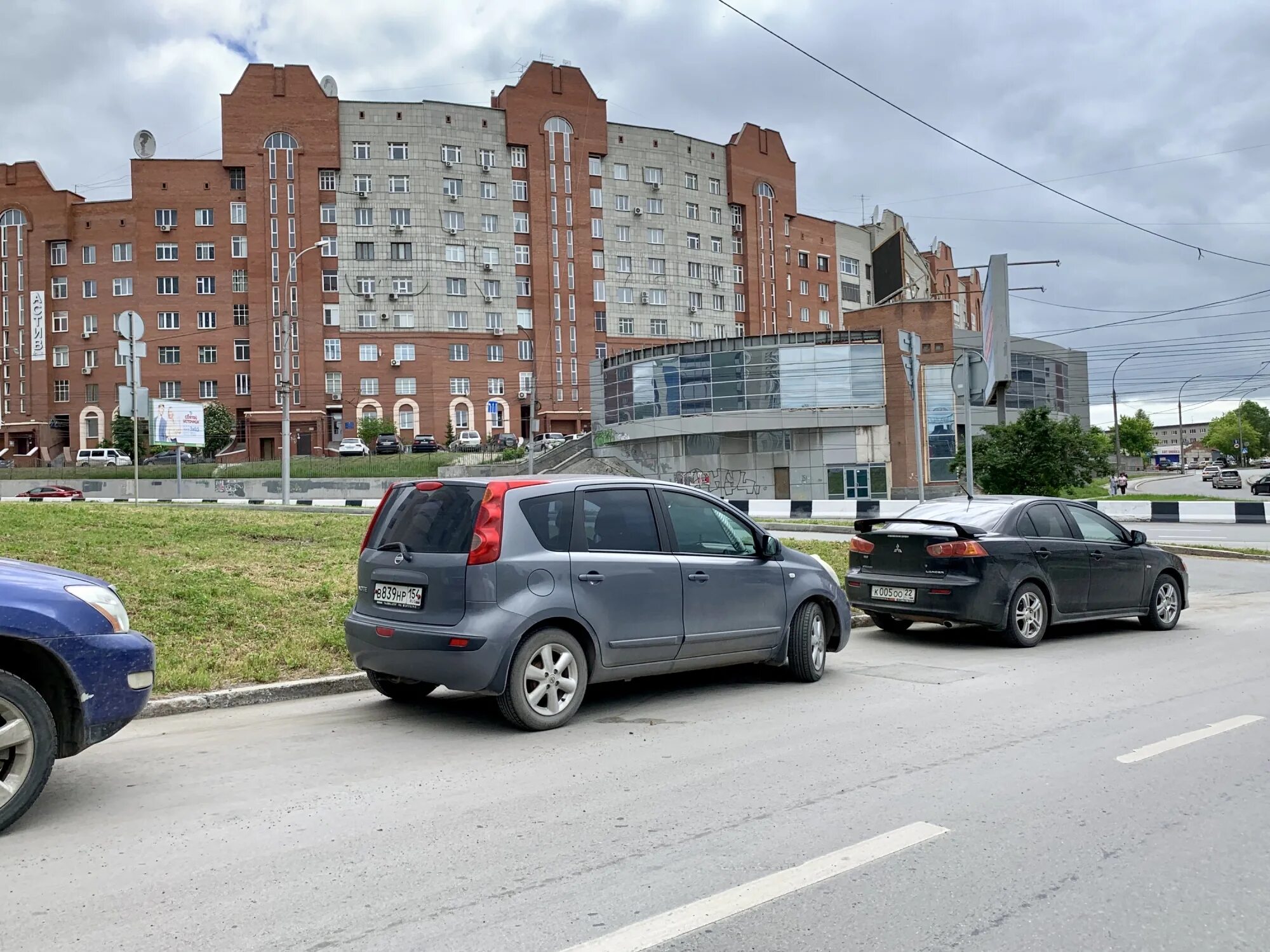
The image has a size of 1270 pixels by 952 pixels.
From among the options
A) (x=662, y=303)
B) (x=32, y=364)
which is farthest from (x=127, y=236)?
(x=662, y=303)

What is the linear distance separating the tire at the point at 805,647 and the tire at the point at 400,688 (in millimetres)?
2843

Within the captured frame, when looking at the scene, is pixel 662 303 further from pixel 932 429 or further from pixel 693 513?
pixel 693 513

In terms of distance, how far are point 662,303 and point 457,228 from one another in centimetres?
1786

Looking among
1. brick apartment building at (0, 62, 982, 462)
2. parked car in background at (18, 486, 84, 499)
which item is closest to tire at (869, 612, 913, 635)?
parked car in background at (18, 486, 84, 499)

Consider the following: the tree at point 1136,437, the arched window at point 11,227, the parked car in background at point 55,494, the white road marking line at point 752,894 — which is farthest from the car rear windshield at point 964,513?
the tree at point 1136,437

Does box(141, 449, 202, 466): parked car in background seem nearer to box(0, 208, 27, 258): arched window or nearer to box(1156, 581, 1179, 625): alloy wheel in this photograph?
box(0, 208, 27, 258): arched window

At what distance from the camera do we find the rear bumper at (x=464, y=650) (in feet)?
20.4

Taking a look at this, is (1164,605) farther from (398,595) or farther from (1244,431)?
(1244,431)

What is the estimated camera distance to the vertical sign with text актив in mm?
79125

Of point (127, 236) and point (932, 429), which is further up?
point (127, 236)

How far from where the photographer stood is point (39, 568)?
510 cm

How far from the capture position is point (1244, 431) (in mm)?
157125

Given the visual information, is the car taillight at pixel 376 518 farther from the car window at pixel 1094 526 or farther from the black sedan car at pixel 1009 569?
the car window at pixel 1094 526

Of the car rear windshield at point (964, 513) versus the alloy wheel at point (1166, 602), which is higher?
the car rear windshield at point (964, 513)
